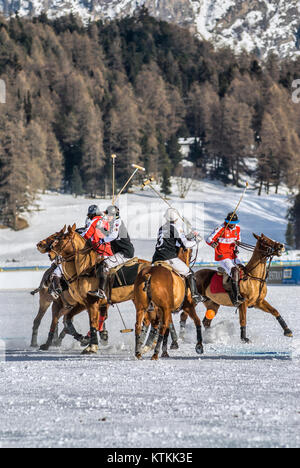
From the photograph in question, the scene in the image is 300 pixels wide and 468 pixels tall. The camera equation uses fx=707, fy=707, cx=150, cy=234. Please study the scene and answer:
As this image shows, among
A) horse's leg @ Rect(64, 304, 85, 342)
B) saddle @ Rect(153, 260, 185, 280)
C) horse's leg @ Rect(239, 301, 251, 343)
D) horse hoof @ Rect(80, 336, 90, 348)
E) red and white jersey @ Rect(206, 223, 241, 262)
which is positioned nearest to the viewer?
saddle @ Rect(153, 260, 185, 280)

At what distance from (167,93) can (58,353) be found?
440ft

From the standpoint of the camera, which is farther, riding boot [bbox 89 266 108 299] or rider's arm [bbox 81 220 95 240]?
rider's arm [bbox 81 220 95 240]

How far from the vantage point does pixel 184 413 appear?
6473mm

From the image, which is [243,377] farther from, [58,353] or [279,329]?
[279,329]

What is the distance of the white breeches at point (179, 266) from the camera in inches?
444

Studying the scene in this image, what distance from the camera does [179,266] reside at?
446 inches

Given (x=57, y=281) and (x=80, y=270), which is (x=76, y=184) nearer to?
(x=57, y=281)

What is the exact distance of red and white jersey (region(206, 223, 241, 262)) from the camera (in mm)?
13039

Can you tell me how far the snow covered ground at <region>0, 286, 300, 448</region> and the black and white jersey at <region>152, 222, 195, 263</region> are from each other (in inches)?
62.6

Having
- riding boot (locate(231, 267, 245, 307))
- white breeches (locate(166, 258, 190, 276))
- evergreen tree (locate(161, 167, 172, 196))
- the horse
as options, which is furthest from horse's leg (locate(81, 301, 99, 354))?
evergreen tree (locate(161, 167, 172, 196))

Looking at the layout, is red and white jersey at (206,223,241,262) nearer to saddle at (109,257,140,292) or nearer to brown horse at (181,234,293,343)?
brown horse at (181,234,293,343)

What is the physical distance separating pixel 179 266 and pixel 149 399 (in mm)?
4365

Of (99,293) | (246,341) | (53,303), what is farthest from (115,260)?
(246,341)

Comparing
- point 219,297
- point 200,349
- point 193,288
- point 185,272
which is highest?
point 185,272
